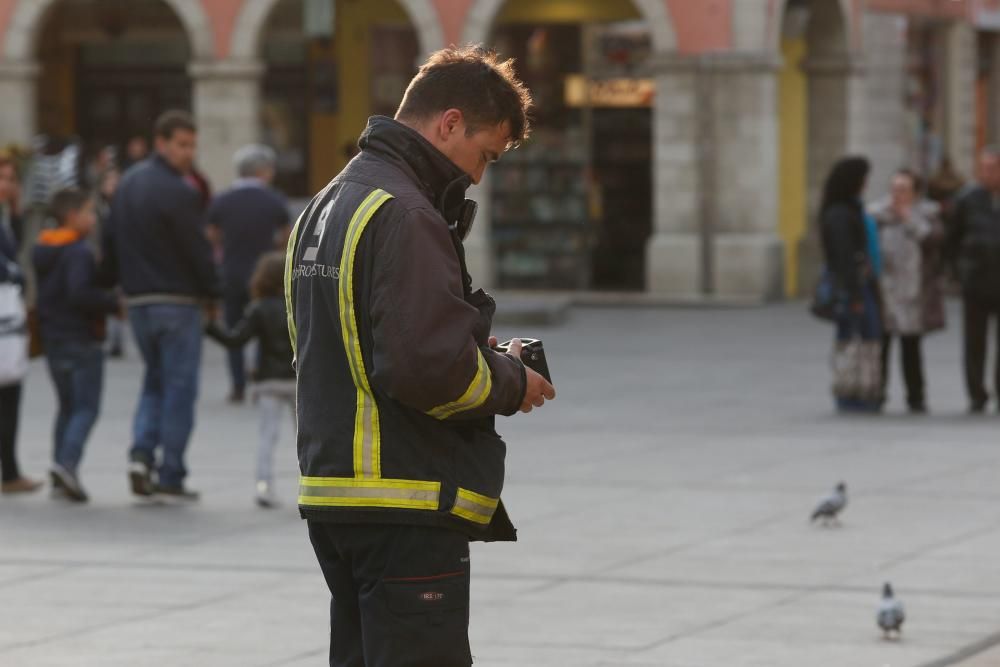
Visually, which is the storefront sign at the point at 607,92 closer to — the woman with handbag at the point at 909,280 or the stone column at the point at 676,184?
the stone column at the point at 676,184

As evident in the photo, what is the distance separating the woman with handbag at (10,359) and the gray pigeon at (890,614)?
5204mm

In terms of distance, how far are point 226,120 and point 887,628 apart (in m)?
21.2

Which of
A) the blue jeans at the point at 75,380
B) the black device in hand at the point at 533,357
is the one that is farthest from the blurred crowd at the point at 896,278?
the black device in hand at the point at 533,357

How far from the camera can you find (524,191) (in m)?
28.1

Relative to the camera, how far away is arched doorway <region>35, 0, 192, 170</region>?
31.6 meters

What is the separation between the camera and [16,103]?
28.6 meters

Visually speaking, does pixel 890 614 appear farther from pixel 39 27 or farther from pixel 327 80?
pixel 39 27

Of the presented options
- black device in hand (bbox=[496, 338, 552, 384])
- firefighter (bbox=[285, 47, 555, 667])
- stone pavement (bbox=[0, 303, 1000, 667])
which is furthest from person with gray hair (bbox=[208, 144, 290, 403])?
firefighter (bbox=[285, 47, 555, 667])

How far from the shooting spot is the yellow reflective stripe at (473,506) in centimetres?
456

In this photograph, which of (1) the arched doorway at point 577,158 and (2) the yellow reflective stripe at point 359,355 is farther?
(1) the arched doorway at point 577,158

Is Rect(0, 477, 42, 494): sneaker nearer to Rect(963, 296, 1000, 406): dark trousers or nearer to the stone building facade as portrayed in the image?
Rect(963, 296, 1000, 406): dark trousers

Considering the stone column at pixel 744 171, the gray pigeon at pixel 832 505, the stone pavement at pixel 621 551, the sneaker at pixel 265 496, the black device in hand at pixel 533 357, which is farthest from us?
the stone column at pixel 744 171

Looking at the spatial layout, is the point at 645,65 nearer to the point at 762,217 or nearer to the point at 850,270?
the point at 762,217

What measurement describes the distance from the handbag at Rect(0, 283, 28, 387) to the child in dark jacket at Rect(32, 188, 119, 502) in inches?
5.3
